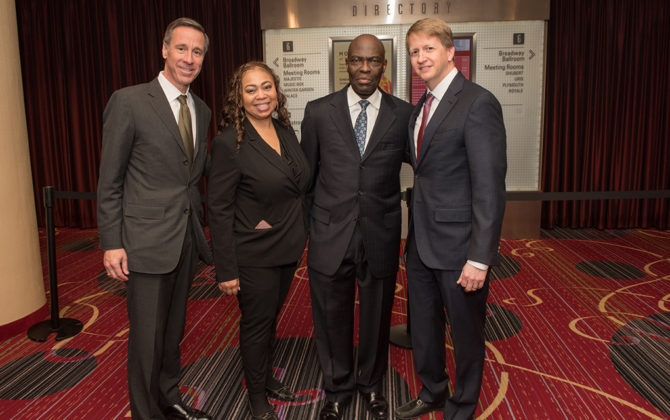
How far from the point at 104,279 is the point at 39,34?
141 inches

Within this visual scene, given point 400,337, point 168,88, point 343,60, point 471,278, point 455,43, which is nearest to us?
point 471,278

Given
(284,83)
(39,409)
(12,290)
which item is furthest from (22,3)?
(39,409)

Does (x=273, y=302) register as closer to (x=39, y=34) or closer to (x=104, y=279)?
(x=104, y=279)

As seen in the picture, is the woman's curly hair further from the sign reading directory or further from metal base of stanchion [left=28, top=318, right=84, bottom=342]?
the sign reading directory

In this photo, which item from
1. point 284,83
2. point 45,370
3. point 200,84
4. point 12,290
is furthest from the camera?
point 200,84

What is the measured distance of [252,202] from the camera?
6.65 ft

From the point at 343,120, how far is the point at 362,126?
9 cm

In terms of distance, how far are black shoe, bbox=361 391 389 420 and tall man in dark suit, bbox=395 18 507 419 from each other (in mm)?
285

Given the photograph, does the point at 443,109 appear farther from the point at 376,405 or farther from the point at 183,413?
the point at 183,413

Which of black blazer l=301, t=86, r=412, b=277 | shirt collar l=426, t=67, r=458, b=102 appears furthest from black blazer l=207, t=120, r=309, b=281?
shirt collar l=426, t=67, r=458, b=102

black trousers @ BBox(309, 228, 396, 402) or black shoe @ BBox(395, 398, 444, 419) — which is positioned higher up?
black trousers @ BBox(309, 228, 396, 402)

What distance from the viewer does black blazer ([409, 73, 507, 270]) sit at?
1809mm

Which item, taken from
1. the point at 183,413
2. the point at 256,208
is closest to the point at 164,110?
the point at 256,208

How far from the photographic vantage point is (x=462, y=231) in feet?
6.31
